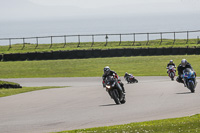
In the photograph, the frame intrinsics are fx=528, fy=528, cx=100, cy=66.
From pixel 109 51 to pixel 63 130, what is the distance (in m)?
39.6

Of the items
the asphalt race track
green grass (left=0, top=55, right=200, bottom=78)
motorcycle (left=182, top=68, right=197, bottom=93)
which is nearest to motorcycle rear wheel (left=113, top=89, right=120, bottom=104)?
the asphalt race track

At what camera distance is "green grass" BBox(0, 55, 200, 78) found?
42.6 m

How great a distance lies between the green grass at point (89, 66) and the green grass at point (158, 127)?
24.4m

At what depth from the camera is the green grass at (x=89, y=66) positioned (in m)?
42.6

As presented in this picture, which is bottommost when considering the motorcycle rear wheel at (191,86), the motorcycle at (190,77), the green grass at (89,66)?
the green grass at (89,66)

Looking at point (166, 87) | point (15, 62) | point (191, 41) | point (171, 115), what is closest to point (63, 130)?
point (171, 115)

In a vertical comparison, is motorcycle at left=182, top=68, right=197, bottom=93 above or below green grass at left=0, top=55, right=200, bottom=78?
above

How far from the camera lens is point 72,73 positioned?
43406 mm

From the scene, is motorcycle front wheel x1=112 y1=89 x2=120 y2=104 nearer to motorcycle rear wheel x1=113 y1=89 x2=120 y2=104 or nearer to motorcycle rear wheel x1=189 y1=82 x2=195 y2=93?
motorcycle rear wheel x1=113 y1=89 x2=120 y2=104

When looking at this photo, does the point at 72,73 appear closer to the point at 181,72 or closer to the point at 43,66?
the point at 43,66

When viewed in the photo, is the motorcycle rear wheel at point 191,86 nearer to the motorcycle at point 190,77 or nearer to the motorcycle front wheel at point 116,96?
the motorcycle at point 190,77

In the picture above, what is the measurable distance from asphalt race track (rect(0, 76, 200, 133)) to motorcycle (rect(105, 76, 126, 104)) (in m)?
0.32

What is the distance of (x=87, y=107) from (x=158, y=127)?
618cm

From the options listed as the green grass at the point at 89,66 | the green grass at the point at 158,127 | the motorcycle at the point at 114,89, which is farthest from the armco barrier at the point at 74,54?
the green grass at the point at 158,127
